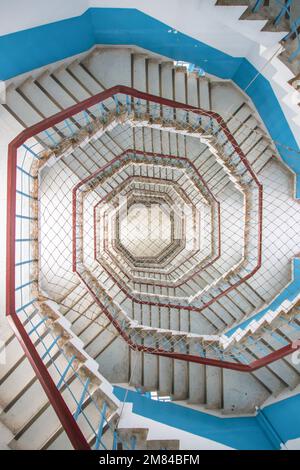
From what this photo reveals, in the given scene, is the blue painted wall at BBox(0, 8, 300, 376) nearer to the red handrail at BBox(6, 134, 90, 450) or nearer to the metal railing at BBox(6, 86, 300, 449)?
the metal railing at BBox(6, 86, 300, 449)

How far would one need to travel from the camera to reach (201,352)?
594cm

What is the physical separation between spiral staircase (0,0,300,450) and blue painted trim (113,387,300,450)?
46 mm

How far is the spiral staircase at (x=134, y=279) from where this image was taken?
13.1ft

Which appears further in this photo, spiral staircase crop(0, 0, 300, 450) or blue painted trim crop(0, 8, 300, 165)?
blue painted trim crop(0, 8, 300, 165)

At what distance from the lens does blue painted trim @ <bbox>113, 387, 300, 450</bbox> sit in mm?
4801

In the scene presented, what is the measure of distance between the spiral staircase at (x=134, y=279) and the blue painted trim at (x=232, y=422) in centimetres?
5

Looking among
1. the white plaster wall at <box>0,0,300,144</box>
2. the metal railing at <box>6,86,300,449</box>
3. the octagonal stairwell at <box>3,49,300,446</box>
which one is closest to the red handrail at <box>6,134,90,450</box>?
the metal railing at <box>6,86,300,449</box>

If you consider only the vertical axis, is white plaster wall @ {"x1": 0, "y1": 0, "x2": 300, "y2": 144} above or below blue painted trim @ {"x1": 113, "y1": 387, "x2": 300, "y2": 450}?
above

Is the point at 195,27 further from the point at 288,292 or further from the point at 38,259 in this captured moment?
the point at 288,292

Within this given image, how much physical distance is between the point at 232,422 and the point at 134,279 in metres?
4.98

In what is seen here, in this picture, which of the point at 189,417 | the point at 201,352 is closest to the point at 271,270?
the point at 201,352

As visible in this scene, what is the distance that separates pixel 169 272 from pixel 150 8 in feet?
26.6

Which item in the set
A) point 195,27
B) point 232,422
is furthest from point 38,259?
point 195,27

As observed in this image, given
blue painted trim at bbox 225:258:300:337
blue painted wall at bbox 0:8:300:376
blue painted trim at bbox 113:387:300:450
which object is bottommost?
blue painted trim at bbox 113:387:300:450
